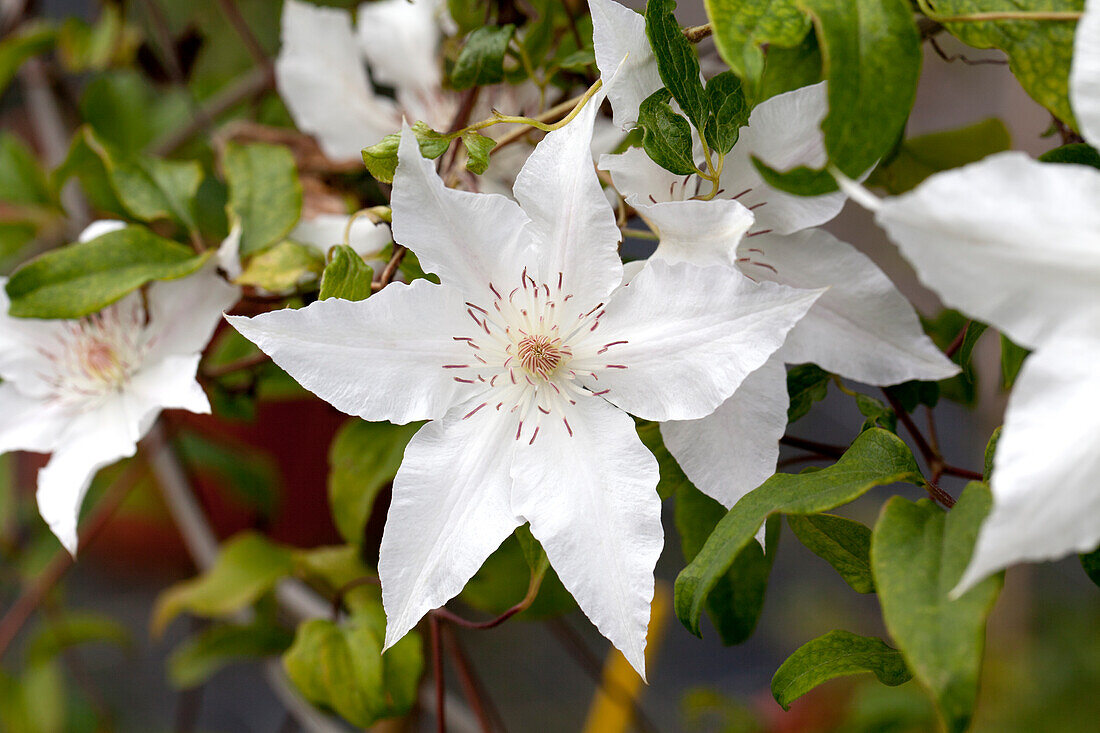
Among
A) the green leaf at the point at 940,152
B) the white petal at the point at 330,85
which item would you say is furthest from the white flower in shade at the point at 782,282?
the white petal at the point at 330,85

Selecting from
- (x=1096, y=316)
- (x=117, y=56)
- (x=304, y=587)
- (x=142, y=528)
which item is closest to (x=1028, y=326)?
(x=1096, y=316)

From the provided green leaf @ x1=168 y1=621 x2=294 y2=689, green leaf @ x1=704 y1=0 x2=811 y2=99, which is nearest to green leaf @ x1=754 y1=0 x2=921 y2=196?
green leaf @ x1=704 y1=0 x2=811 y2=99

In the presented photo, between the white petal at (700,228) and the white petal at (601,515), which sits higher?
the white petal at (700,228)

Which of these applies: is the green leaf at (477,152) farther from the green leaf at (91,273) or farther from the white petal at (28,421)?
the white petal at (28,421)

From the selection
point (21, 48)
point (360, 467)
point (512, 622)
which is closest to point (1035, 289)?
point (360, 467)

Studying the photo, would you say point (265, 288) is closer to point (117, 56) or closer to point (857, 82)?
point (857, 82)
